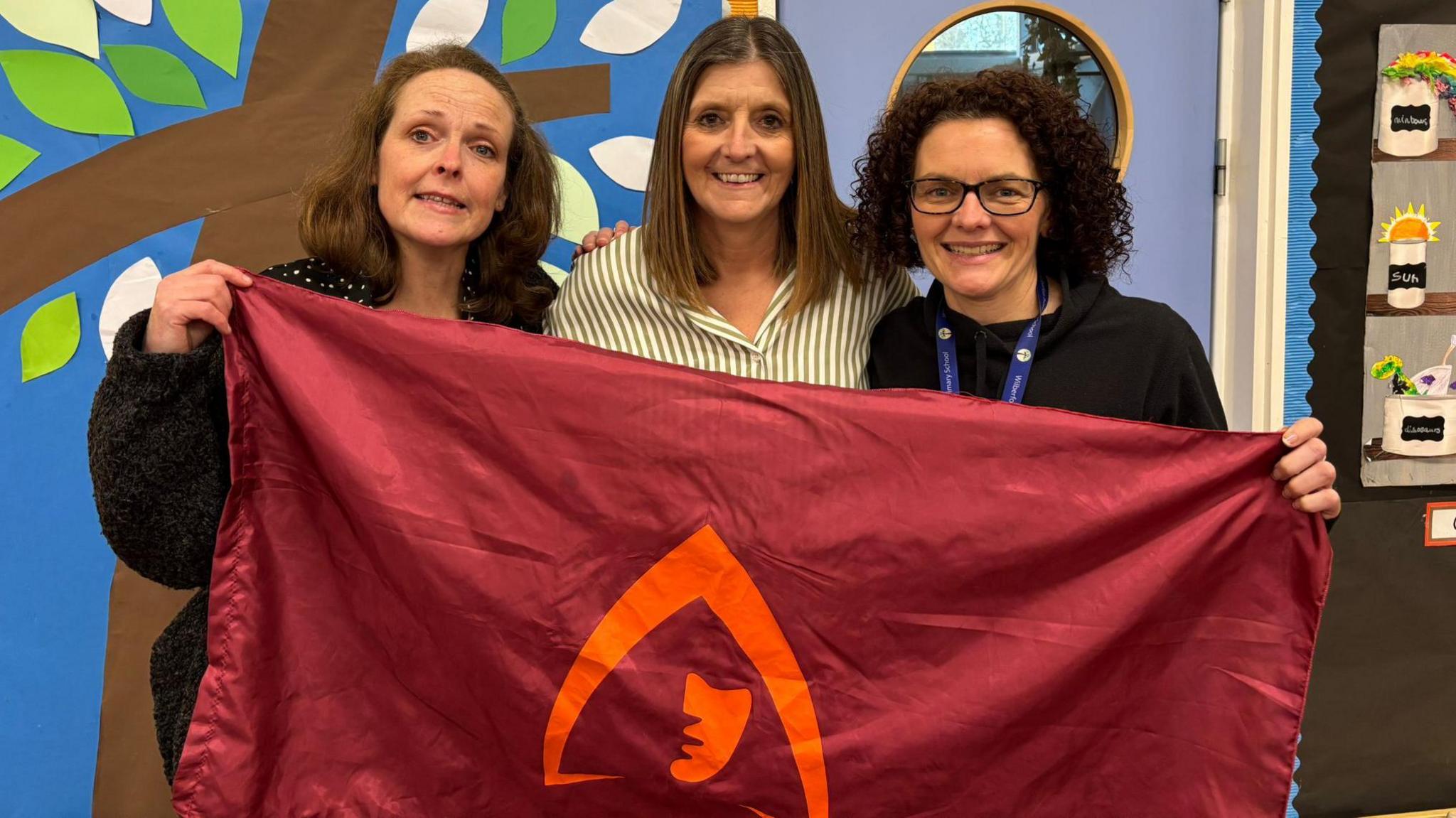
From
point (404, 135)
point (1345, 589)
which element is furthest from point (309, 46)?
point (1345, 589)

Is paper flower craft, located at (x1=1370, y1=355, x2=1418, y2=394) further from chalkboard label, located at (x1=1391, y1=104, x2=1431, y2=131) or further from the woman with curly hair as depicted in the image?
the woman with curly hair

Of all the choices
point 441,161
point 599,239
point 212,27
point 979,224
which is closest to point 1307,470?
point 979,224

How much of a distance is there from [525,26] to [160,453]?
4.74ft

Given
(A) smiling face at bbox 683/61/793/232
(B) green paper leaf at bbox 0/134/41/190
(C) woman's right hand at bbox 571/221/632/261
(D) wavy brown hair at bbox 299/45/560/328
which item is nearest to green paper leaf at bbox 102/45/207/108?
(B) green paper leaf at bbox 0/134/41/190

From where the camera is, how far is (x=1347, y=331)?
2.73 meters

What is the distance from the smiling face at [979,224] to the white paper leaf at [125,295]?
1753mm

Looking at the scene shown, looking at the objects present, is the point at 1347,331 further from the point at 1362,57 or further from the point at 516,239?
the point at 516,239

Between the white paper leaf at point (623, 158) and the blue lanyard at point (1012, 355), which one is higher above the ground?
the white paper leaf at point (623, 158)

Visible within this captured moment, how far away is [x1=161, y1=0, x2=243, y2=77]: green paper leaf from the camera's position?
2.22m

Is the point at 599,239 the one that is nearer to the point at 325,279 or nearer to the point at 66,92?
the point at 325,279

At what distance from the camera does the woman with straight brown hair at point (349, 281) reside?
50.3 inches

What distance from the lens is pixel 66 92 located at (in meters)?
2.20

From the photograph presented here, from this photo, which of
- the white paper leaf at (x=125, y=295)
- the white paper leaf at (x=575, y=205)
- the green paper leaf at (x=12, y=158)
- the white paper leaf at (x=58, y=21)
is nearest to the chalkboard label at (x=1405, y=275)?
the white paper leaf at (x=575, y=205)

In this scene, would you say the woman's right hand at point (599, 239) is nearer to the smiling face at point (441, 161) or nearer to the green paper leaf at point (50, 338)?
the smiling face at point (441, 161)
